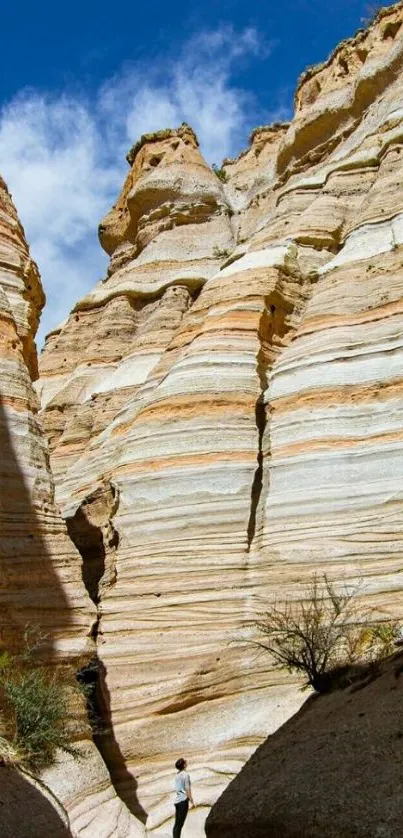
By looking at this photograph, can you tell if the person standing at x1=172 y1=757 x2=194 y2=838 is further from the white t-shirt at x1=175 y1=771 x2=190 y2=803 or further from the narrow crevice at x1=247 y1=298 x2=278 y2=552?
the narrow crevice at x1=247 y1=298 x2=278 y2=552

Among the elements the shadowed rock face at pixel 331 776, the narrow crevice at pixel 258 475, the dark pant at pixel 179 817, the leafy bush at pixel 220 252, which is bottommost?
the dark pant at pixel 179 817

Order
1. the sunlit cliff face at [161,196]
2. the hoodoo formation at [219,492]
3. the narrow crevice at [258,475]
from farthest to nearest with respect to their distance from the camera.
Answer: the sunlit cliff face at [161,196], the narrow crevice at [258,475], the hoodoo formation at [219,492]

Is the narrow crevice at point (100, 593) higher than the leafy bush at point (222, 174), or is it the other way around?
the leafy bush at point (222, 174)

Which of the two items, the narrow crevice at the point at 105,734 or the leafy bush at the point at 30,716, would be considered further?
the narrow crevice at the point at 105,734

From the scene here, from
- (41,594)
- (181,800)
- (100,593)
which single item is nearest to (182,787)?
(181,800)

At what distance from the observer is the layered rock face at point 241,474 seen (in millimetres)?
12477

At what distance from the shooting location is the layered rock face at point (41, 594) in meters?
9.91

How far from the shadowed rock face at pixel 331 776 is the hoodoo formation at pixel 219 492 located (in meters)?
2.92

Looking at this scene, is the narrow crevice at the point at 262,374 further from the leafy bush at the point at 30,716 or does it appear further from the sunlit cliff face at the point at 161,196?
the sunlit cliff face at the point at 161,196

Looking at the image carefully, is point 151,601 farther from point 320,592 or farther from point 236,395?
point 236,395

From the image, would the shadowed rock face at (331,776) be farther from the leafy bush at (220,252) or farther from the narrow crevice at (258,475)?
the leafy bush at (220,252)

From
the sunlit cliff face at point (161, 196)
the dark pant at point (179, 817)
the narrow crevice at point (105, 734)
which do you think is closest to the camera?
the dark pant at point (179, 817)

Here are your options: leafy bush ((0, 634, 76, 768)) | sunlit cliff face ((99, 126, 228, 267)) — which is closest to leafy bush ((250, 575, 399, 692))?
leafy bush ((0, 634, 76, 768))

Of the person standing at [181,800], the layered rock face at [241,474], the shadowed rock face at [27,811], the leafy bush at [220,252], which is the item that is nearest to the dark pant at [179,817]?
the person standing at [181,800]
